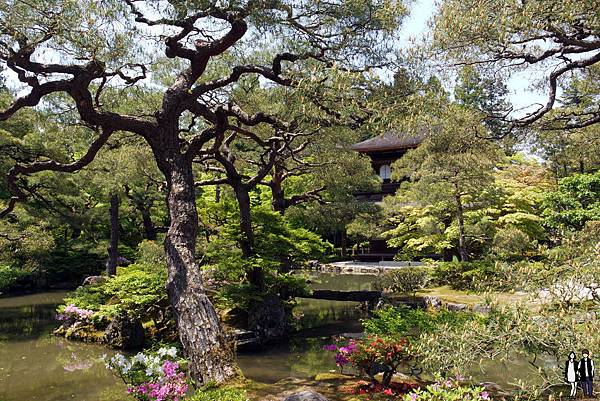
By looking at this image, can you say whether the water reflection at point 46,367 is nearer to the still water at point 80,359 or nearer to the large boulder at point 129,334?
the still water at point 80,359

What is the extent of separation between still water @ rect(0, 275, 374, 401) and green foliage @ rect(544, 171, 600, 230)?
8236mm

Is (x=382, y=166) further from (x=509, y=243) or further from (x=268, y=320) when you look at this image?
(x=268, y=320)

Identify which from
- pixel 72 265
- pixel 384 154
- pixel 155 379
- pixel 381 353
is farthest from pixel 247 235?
pixel 384 154

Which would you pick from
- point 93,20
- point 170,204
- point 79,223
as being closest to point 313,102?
point 170,204

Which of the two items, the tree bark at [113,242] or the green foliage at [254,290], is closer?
the green foliage at [254,290]

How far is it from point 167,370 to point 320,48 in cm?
463

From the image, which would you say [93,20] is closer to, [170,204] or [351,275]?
[170,204]

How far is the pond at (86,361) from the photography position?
24.6ft

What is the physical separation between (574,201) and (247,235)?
1252 cm

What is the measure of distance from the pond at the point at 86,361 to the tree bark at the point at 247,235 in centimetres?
149

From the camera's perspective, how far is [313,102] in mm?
6281

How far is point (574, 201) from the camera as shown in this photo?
16422 millimetres

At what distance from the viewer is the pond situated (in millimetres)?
7500

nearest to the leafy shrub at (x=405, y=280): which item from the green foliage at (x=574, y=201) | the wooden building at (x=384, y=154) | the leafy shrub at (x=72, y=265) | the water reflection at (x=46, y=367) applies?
the green foliage at (x=574, y=201)
